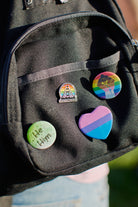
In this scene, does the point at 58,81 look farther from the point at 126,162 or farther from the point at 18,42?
the point at 126,162

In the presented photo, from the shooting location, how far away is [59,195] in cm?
92

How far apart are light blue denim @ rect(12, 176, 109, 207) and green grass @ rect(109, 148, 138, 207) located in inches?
43.1

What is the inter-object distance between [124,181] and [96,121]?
1.44 metres

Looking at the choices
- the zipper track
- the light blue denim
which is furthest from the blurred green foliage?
the zipper track

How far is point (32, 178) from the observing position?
0.79 meters

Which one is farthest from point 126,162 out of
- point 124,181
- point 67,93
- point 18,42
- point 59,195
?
point 18,42

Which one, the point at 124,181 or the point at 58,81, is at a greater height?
the point at 58,81

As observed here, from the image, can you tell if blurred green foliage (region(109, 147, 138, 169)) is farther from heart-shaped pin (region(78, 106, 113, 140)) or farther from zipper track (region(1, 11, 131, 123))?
zipper track (region(1, 11, 131, 123))

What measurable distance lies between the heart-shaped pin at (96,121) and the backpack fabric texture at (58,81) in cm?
2

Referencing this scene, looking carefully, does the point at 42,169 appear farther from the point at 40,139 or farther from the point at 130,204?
the point at 130,204

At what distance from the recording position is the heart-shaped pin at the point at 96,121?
769 mm

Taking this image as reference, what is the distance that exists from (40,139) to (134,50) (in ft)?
1.63

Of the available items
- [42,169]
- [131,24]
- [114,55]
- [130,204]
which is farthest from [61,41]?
[130,204]

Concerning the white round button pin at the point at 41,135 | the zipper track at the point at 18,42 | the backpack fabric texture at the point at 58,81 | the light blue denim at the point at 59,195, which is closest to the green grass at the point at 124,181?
the light blue denim at the point at 59,195
